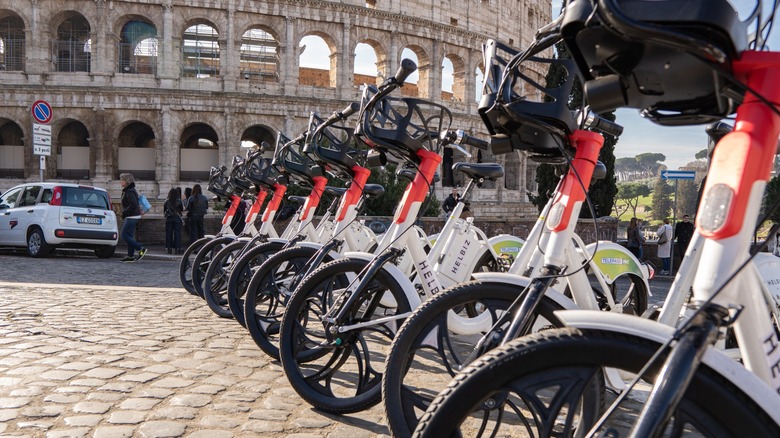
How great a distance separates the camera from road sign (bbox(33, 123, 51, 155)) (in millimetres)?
13570

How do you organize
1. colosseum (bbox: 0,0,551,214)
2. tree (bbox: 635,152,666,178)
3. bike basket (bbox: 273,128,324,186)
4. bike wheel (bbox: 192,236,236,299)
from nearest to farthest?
bike basket (bbox: 273,128,324,186), bike wheel (bbox: 192,236,236,299), colosseum (bbox: 0,0,551,214), tree (bbox: 635,152,666,178)

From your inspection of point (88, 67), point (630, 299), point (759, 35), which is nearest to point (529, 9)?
point (88, 67)

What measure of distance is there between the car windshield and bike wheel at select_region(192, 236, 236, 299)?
770 cm

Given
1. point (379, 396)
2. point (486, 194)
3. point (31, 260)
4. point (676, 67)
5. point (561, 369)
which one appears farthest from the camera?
point (486, 194)

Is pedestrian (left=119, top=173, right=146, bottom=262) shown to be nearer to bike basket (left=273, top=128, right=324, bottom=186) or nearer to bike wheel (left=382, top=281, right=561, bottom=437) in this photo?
bike basket (left=273, top=128, right=324, bottom=186)

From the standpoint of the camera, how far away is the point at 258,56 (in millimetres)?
38344

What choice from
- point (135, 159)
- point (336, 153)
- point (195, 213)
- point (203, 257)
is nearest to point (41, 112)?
point (195, 213)

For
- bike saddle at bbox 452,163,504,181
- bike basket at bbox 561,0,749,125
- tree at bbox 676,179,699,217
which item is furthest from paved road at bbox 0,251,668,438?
tree at bbox 676,179,699,217

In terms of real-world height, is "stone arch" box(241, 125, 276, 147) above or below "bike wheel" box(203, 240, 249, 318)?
above

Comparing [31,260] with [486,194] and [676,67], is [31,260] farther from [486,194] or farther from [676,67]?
[486,194]

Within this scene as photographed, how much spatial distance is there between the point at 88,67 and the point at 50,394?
112 feet

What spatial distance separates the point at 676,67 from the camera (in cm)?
151

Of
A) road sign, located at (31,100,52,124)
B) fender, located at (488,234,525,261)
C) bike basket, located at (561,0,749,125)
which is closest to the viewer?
bike basket, located at (561,0,749,125)

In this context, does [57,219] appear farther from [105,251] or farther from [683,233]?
[683,233]
